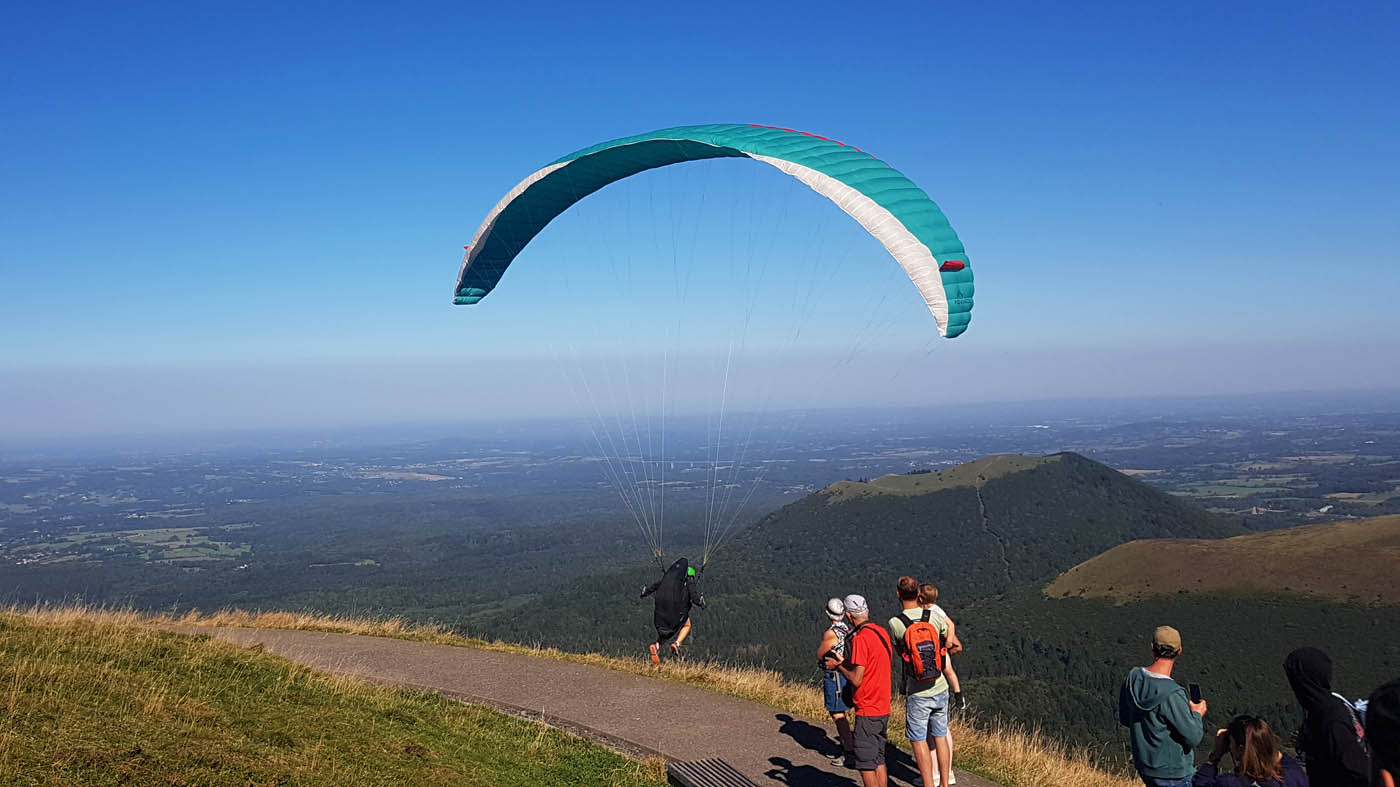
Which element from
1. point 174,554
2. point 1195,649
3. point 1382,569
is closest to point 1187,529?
point 1382,569

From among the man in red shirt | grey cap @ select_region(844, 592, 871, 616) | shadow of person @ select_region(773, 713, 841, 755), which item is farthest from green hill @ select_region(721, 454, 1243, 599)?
the man in red shirt

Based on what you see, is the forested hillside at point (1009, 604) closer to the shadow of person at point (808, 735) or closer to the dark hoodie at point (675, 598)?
the dark hoodie at point (675, 598)

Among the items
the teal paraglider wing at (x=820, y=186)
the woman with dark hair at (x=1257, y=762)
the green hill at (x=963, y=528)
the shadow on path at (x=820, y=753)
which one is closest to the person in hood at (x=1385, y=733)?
the woman with dark hair at (x=1257, y=762)

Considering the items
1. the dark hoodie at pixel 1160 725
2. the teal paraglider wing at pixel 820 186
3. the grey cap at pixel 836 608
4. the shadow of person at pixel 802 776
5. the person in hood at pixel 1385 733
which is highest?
the teal paraglider wing at pixel 820 186

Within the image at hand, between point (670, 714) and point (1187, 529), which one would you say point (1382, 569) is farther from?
point (670, 714)

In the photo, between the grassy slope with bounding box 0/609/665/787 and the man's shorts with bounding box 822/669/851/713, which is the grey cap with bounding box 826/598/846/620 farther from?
the grassy slope with bounding box 0/609/665/787

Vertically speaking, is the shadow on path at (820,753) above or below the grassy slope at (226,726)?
below
